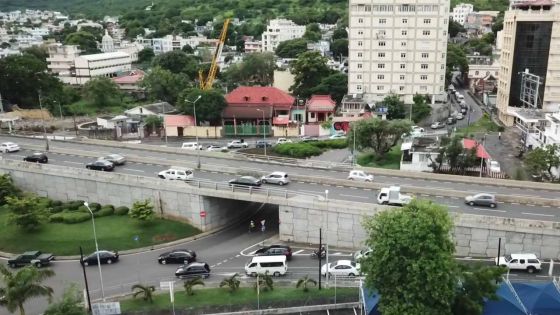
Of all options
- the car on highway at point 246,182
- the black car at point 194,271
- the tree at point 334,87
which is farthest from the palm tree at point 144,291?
the tree at point 334,87

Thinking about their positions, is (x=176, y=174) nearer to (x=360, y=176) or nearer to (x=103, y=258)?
(x=103, y=258)

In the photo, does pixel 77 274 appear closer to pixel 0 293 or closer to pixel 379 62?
pixel 0 293

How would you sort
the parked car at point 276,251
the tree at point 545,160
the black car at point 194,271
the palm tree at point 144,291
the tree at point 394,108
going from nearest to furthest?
the palm tree at point 144,291 < the black car at point 194,271 < the parked car at point 276,251 < the tree at point 545,160 < the tree at point 394,108

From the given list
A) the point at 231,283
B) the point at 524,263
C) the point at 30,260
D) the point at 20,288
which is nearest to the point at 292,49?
the point at 30,260

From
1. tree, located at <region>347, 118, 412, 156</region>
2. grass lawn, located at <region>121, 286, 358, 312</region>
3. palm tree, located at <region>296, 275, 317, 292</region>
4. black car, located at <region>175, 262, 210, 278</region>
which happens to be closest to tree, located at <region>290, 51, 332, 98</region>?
tree, located at <region>347, 118, 412, 156</region>

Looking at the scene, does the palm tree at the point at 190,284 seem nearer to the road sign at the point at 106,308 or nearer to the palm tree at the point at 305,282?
the road sign at the point at 106,308

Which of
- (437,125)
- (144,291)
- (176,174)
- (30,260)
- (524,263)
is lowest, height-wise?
(30,260)

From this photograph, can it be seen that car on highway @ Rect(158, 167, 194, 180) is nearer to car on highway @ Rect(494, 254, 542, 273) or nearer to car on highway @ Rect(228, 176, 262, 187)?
car on highway @ Rect(228, 176, 262, 187)
